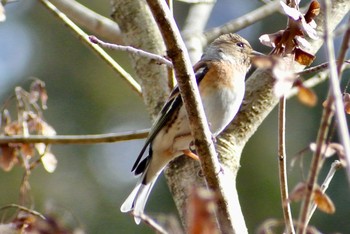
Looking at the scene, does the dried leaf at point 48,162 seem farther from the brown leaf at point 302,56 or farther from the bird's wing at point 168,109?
the brown leaf at point 302,56

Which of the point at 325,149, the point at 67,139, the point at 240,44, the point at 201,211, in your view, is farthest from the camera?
the point at 240,44

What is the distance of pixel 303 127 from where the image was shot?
25.2ft

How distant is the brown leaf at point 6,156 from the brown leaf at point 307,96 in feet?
7.07

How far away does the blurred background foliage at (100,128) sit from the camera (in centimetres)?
735

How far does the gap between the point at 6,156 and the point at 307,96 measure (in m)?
2.20

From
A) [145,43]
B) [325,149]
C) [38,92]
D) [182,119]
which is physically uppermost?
[145,43]

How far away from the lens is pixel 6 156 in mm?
3348

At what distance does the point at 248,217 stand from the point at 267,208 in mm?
217

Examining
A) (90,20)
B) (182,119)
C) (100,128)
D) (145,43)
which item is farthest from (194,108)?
(100,128)

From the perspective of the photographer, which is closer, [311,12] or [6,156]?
[311,12]

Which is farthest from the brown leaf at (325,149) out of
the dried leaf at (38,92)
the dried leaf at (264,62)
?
the dried leaf at (38,92)

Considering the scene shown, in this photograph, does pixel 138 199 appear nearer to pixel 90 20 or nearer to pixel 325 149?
pixel 90 20

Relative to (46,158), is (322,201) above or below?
below

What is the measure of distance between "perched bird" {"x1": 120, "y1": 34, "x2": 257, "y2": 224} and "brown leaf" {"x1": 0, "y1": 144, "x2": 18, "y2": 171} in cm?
56
